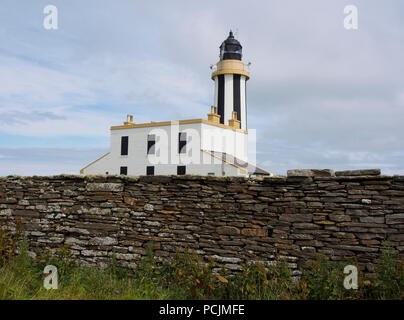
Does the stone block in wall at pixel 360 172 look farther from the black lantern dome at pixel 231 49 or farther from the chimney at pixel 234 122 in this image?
the black lantern dome at pixel 231 49

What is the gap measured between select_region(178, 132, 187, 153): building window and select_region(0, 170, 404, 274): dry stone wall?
2324cm

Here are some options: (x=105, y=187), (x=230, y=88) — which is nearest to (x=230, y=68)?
(x=230, y=88)

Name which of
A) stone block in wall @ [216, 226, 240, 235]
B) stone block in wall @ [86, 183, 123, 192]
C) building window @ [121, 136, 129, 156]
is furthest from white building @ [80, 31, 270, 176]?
stone block in wall @ [216, 226, 240, 235]

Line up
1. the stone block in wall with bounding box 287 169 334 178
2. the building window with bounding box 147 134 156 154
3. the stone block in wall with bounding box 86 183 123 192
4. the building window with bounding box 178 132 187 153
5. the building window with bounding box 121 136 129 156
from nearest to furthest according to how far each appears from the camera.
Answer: the stone block in wall with bounding box 287 169 334 178 → the stone block in wall with bounding box 86 183 123 192 → the building window with bounding box 178 132 187 153 → the building window with bounding box 147 134 156 154 → the building window with bounding box 121 136 129 156

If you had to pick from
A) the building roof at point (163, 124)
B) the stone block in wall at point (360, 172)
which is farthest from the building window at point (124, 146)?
the stone block in wall at point (360, 172)

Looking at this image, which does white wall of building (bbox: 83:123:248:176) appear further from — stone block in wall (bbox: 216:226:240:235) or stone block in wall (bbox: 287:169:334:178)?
stone block in wall (bbox: 287:169:334:178)

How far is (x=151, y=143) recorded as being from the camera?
3300 cm

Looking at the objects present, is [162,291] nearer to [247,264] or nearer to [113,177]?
[247,264]

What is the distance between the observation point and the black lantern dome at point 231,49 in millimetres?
37188

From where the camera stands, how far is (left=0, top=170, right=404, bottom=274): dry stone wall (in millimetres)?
6059

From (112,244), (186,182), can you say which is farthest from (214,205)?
(112,244)

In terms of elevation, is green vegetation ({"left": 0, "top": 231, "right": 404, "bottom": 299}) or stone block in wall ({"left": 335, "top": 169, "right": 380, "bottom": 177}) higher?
stone block in wall ({"left": 335, "top": 169, "right": 380, "bottom": 177})

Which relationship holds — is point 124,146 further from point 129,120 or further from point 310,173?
point 310,173

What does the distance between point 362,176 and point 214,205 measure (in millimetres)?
2519
